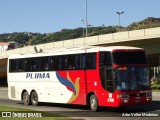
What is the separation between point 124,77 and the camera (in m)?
19.1

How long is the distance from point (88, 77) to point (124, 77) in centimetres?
241

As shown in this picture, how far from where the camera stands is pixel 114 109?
70.8 feet

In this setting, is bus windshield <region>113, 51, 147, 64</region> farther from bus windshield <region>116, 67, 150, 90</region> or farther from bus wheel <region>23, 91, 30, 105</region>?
bus wheel <region>23, 91, 30, 105</region>

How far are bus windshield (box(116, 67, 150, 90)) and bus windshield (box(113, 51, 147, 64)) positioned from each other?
0.37m

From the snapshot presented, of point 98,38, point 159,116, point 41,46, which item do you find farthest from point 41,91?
point 41,46

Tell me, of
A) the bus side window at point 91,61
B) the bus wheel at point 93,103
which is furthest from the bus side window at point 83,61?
the bus wheel at point 93,103

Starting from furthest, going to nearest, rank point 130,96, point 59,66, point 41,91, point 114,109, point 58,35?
point 58,35, point 41,91, point 59,66, point 114,109, point 130,96

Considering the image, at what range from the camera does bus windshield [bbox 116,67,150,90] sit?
1905cm

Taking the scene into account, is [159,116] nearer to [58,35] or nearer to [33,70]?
[33,70]

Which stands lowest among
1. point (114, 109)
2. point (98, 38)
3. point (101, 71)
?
point (114, 109)

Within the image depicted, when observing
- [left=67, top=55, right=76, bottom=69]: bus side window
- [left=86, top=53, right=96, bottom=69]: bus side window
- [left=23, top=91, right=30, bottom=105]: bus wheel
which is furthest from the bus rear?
[left=23, top=91, right=30, bottom=105]: bus wheel

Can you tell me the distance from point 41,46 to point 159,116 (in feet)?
155

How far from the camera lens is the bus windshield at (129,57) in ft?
63.6

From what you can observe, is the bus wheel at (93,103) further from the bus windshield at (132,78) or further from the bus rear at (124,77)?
the bus windshield at (132,78)
